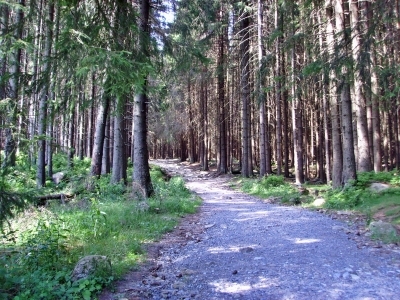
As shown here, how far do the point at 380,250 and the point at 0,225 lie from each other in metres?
5.91

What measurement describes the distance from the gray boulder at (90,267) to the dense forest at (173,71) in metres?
1.62

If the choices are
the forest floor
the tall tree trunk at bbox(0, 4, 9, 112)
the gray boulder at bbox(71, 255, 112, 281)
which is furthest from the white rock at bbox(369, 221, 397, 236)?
the tall tree trunk at bbox(0, 4, 9, 112)

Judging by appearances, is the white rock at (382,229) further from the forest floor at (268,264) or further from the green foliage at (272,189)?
the green foliage at (272,189)

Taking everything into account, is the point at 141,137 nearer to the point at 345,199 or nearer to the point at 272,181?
the point at 345,199

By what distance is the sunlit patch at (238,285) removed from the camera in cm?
450

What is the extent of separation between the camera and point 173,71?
36.0ft

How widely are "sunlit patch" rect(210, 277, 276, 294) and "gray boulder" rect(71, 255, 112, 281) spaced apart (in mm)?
1515

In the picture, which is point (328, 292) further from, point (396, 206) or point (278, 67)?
point (278, 67)

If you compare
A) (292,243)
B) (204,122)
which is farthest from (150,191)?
(204,122)

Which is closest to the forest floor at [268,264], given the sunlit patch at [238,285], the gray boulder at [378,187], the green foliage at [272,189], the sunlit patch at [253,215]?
the sunlit patch at [238,285]

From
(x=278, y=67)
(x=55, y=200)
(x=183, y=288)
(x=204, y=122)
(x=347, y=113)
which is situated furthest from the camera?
(x=204, y=122)

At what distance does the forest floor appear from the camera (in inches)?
173

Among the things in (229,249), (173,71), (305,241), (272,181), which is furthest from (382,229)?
(272,181)

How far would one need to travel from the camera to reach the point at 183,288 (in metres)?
4.66
